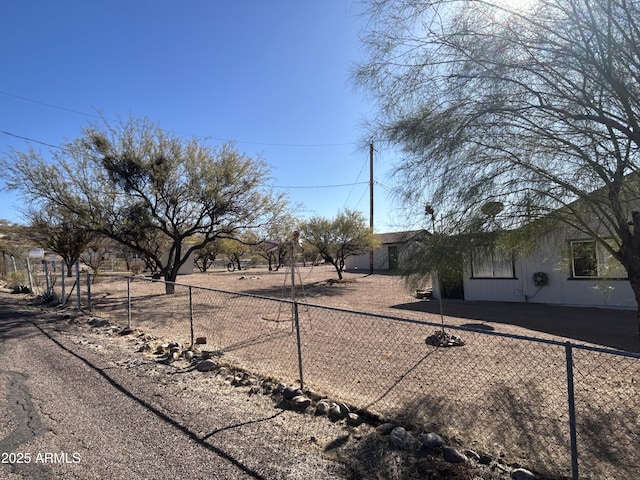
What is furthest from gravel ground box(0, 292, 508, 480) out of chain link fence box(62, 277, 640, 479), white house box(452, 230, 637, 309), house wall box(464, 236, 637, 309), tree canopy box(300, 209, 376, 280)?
tree canopy box(300, 209, 376, 280)

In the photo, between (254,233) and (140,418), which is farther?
(254,233)

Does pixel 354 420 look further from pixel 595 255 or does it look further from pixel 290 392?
pixel 595 255

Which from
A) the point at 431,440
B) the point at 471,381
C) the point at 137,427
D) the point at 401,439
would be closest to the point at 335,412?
the point at 401,439

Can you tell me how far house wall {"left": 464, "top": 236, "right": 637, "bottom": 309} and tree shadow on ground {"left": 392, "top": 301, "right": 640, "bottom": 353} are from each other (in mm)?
507

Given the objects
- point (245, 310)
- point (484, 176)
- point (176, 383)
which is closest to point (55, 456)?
point (176, 383)

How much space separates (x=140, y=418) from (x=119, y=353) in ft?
10.8

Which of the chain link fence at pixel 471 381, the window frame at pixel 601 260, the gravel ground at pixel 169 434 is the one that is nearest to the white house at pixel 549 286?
the window frame at pixel 601 260

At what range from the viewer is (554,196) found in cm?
469

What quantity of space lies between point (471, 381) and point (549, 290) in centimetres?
1116

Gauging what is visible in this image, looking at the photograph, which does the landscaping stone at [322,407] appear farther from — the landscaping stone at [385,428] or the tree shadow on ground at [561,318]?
the tree shadow on ground at [561,318]

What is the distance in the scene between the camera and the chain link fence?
3.60 m

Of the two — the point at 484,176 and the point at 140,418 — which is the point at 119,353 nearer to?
the point at 140,418

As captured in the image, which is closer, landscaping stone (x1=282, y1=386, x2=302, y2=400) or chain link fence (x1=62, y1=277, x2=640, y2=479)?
chain link fence (x1=62, y1=277, x2=640, y2=479)

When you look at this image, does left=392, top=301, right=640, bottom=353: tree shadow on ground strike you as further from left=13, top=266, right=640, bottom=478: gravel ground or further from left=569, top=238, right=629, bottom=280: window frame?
left=569, top=238, right=629, bottom=280: window frame
